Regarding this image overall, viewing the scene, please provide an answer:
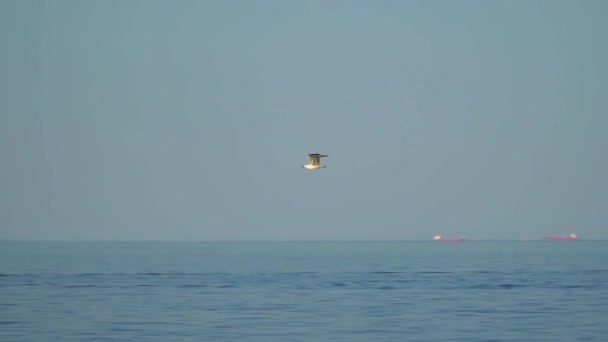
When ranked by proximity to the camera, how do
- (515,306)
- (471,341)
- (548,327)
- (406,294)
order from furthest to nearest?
1. (406,294)
2. (515,306)
3. (548,327)
4. (471,341)

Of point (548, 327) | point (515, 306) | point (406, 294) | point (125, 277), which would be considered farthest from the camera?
point (125, 277)

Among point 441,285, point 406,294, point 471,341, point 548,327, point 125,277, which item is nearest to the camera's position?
point 471,341

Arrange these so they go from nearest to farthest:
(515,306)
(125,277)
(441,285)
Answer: (515,306) → (441,285) → (125,277)

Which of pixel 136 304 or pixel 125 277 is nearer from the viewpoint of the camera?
pixel 136 304

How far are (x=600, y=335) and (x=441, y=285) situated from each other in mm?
23844

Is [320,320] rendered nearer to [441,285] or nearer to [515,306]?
[515,306]

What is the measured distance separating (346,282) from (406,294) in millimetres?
10521

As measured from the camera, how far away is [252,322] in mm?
40938

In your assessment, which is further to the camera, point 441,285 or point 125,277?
point 125,277

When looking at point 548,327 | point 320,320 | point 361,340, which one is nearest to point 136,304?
point 320,320

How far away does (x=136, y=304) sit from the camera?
48625 mm

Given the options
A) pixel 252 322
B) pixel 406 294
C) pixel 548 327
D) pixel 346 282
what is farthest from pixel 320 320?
pixel 346 282

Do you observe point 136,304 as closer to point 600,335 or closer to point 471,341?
point 471,341

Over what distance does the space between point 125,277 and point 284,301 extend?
24.4 meters
